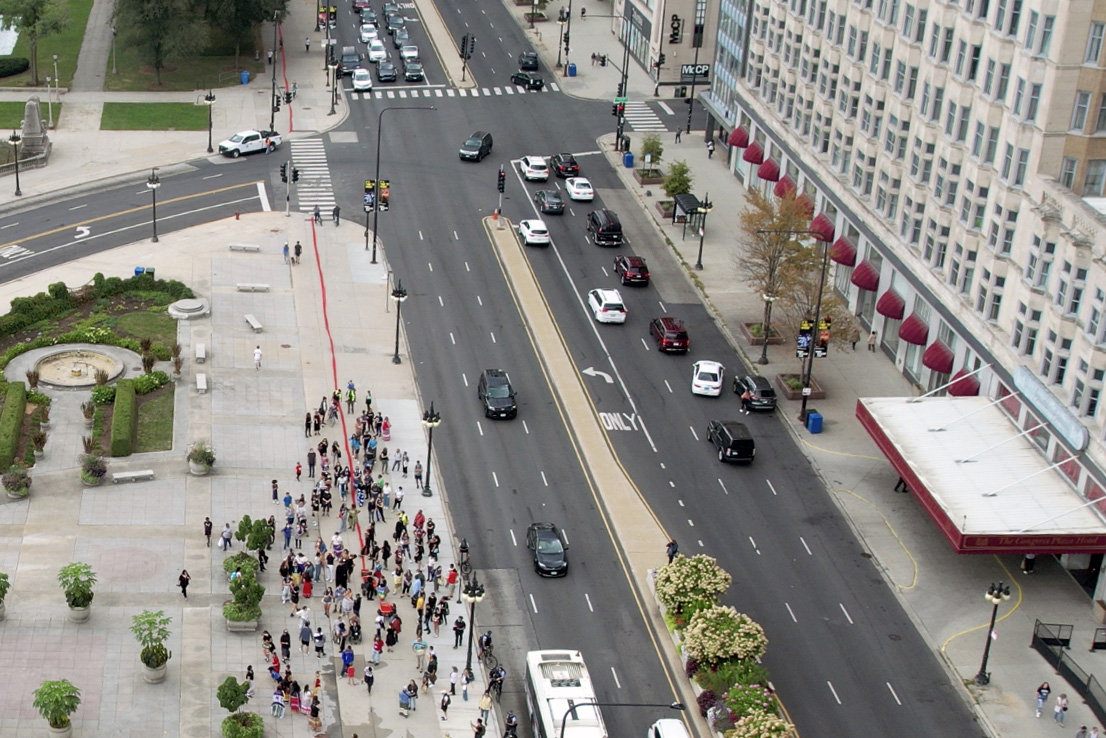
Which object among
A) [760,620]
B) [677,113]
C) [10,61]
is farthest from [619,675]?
[10,61]

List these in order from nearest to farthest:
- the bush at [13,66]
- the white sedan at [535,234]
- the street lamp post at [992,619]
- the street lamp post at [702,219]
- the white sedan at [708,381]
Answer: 1. the street lamp post at [992,619]
2. the white sedan at [708,381]
3. the street lamp post at [702,219]
4. the white sedan at [535,234]
5. the bush at [13,66]

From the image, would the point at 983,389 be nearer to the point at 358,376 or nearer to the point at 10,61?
the point at 358,376

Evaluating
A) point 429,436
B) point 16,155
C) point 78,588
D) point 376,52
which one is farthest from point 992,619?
point 376,52

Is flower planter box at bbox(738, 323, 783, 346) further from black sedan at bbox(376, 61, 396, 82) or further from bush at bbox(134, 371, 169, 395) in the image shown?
black sedan at bbox(376, 61, 396, 82)

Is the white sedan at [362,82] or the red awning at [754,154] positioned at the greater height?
the red awning at [754,154]

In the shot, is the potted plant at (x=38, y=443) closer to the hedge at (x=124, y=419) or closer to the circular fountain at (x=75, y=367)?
the hedge at (x=124, y=419)

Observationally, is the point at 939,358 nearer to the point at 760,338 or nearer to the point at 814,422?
the point at 814,422

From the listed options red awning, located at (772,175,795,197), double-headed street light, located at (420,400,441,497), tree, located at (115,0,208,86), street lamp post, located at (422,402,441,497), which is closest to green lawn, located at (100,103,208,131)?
tree, located at (115,0,208,86)

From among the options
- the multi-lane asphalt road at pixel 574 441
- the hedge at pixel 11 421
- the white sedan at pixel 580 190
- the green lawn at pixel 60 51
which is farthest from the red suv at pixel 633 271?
the green lawn at pixel 60 51
